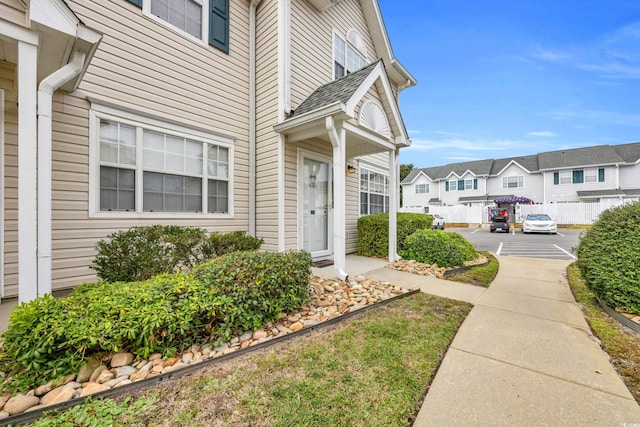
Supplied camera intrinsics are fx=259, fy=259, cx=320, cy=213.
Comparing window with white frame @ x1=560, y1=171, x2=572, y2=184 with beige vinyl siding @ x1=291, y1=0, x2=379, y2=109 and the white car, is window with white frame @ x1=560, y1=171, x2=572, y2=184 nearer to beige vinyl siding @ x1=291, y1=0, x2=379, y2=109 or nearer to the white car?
the white car

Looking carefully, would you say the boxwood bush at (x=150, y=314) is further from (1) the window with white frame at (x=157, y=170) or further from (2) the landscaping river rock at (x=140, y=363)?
(1) the window with white frame at (x=157, y=170)

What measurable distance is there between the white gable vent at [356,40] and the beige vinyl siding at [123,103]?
3.49 metres

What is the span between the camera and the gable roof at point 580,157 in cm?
2231

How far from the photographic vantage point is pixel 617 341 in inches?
107

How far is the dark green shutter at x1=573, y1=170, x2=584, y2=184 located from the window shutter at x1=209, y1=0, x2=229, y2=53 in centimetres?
3061

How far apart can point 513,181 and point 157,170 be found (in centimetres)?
3244

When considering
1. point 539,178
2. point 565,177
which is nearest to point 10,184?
point 565,177

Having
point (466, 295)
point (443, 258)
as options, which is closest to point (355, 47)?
point (443, 258)

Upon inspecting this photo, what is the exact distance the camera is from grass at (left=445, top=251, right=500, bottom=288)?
511 cm

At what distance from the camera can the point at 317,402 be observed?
6.00ft

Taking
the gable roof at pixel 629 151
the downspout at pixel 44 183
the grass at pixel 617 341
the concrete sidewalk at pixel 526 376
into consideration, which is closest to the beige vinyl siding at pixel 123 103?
the downspout at pixel 44 183

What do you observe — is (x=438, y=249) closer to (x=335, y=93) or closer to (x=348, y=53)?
(x=335, y=93)

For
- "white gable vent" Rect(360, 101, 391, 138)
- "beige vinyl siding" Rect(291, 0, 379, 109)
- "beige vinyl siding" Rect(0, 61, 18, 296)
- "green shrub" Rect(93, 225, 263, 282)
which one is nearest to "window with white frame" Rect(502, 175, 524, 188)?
"beige vinyl siding" Rect(291, 0, 379, 109)

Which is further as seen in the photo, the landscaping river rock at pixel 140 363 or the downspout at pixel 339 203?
the downspout at pixel 339 203
